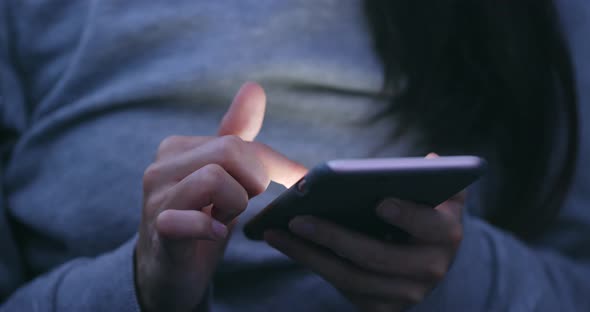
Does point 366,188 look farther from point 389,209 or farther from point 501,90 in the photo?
point 501,90

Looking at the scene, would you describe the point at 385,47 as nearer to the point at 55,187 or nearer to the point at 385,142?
the point at 385,142

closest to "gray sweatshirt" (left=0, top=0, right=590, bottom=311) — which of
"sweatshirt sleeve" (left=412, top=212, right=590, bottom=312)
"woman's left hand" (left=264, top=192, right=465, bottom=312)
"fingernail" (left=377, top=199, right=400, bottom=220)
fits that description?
"sweatshirt sleeve" (left=412, top=212, right=590, bottom=312)

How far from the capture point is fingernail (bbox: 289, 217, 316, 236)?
50 centimetres

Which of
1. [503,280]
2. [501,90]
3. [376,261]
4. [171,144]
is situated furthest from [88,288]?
[501,90]

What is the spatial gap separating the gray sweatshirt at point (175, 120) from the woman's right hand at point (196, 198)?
14 centimetres

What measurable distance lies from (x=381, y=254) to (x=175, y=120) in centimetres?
36

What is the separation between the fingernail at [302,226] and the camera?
0.50m

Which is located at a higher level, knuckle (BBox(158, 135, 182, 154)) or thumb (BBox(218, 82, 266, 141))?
thumb (BBox(218, 82, 266, 141))

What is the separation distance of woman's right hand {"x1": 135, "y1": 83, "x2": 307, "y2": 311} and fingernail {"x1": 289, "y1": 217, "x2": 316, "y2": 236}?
0.05 m

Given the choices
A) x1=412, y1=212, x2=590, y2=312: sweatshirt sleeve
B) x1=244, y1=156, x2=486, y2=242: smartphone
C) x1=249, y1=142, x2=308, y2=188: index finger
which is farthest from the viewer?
x1=412, y1=212, x2=590, y2=312: sweatshirt sleeve

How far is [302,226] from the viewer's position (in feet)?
1.64

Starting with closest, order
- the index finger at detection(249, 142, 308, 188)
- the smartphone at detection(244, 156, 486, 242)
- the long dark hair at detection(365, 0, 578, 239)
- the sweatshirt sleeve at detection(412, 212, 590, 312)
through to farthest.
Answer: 1. the smartphone at detection(244, 156, 486, 242)
2. the index finger at detection(249, 142, 308, 188)
3. the sweatshirt sleeve at detection(412, 212, 590, 312)
4. the long dark hair at detection(365, 0, 578, 239)

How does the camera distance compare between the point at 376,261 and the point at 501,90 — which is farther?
the point at 501,90

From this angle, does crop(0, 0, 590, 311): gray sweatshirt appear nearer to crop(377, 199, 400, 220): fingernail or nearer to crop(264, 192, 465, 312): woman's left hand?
crop(264, 192, 465, 312): woman's left hand
